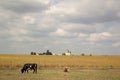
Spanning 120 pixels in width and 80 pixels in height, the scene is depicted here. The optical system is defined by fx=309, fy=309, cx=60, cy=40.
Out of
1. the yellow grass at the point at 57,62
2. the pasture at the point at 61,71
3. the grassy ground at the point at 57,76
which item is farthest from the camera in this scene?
the yellow grass at the point at 57,62

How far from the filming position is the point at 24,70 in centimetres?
4444

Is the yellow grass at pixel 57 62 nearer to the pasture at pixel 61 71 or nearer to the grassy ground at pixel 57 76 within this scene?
the pasture at pixel 61 71

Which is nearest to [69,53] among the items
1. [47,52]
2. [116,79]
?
[47,52]

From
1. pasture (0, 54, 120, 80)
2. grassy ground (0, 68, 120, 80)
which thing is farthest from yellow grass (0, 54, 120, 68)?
grassy ground (0, 68, 120, 80)

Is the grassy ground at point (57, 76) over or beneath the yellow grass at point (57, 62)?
beneath

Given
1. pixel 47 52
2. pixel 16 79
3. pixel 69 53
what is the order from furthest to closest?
pixel 47 52
pixel 69 53
pixel 16 79

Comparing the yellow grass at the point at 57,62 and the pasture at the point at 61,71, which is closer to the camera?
the pasture at the point at 61,71

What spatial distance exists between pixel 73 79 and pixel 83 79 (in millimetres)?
980

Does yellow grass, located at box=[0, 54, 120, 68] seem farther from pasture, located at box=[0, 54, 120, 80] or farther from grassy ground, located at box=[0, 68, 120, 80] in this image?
grassy ground, located at box=[0, 68, 120, 80]

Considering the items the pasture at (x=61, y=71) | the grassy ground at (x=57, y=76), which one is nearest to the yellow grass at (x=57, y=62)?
the pasture at (x=61, y=71)

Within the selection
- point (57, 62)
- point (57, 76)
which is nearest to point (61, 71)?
point (57, 76)

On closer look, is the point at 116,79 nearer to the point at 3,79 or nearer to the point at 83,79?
the point at 83,79

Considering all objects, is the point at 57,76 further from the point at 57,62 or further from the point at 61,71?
the point at 57,62

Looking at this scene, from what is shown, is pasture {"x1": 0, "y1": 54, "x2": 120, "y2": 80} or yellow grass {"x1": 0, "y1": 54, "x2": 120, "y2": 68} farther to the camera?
yellow grass {"x1": 0, "y1": 54, "x2": 120, "y2": 68}
